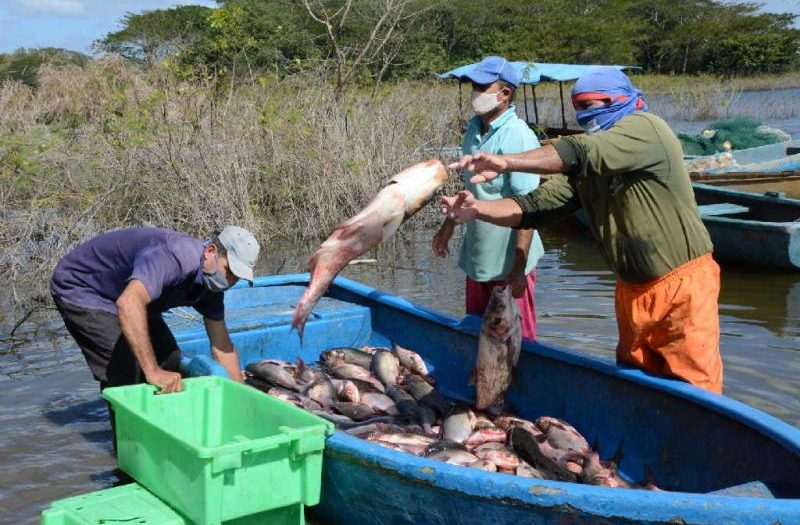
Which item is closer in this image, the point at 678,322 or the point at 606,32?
the point at 678,322

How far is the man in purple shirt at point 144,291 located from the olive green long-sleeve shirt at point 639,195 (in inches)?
70.1

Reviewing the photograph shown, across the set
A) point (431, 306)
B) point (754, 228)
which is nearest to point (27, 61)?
point (431, 306)

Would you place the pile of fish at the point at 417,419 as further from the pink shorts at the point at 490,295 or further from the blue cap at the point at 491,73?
the blue cap at the point at 491,73

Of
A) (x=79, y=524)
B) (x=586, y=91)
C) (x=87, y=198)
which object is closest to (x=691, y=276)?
(x=586, y=91)

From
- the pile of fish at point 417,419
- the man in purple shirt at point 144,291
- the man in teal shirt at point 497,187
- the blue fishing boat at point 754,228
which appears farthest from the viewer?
the blue fishing boat at point 754,228

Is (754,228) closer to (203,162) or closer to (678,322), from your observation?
(203,162)

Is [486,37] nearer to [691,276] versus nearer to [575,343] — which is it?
[575,343]

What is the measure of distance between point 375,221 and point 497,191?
1159mm

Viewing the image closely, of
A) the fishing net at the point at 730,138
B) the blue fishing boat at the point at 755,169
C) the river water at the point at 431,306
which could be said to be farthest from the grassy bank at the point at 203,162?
the fishing net at the point at 730,138

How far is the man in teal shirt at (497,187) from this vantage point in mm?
5793

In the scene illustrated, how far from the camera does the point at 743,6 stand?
189 feet

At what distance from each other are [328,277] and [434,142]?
8.61 meters

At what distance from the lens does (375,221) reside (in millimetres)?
5027

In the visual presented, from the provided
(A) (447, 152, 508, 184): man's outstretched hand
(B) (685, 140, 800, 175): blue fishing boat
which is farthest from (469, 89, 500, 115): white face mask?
(B) (685, 140, 800, 175): blue fishing boat
